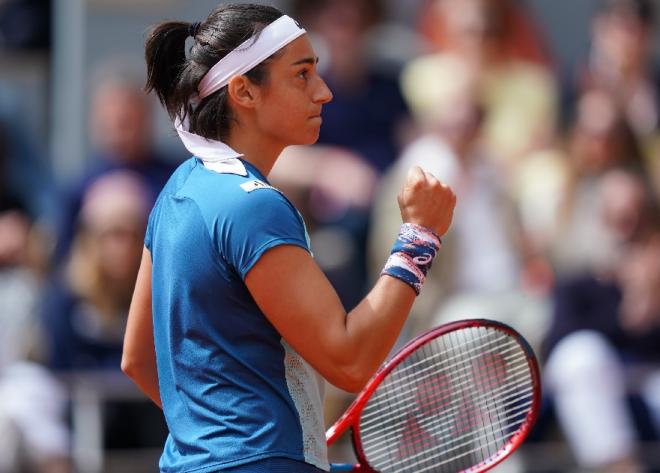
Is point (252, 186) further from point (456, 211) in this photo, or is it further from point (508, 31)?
point (508, 31)

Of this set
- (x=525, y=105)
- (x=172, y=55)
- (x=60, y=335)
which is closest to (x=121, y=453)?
(x=60, y=335)

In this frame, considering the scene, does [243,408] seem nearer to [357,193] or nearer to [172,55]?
[172,55]

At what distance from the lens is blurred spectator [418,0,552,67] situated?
723cm

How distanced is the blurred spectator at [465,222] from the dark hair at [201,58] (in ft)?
11.4

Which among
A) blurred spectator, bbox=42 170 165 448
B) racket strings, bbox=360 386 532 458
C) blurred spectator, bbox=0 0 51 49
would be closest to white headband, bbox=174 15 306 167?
racket strings, bbox=360 386 532 458

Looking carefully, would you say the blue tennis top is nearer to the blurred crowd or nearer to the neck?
the neck

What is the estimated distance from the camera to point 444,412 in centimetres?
325

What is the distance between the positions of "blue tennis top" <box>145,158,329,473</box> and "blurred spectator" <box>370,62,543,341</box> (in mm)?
3617

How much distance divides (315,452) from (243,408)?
0.61 ft

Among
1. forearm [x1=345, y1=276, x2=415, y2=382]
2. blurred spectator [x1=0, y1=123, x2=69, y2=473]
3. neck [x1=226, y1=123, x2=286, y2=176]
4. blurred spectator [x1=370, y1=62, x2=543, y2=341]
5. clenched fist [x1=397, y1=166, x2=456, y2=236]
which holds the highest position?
neck [x1=226, y1=123, x2=286, y2=176]

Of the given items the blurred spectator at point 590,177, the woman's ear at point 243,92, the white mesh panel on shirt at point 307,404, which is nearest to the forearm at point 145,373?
the white mesh panel on shirt at point 307,404

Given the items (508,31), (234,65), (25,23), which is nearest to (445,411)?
(234,65)

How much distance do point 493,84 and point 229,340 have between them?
463 cm

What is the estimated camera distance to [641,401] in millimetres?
6086
